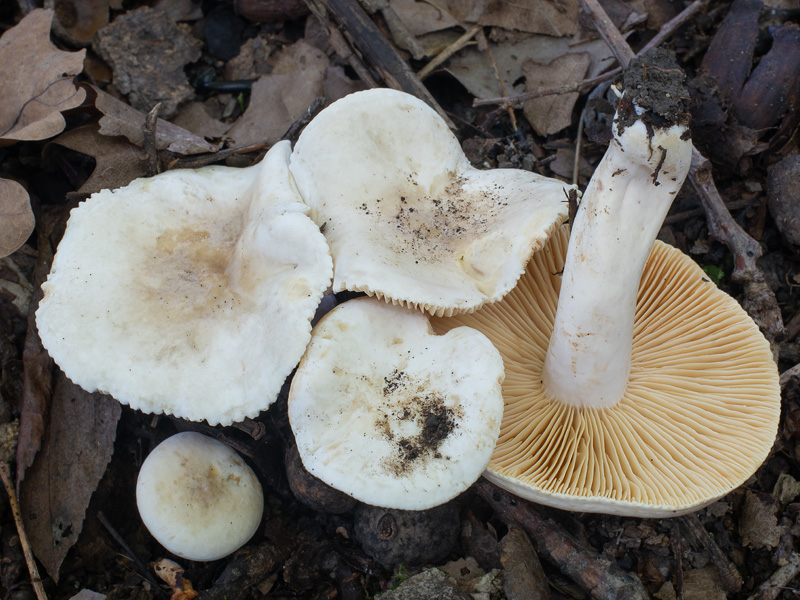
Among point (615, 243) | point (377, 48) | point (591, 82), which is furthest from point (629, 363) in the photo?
point (377, 48)

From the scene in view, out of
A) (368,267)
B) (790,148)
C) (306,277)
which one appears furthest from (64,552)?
(790,148)

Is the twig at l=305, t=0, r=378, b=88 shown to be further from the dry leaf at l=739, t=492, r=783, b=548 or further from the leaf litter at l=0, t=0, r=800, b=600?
the dry leaf at l=739, t=492, r=783, b=548

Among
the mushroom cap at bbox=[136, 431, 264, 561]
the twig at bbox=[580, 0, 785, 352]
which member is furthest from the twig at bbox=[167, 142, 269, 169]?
the twig at bbox=[580, 0, 785, 352]

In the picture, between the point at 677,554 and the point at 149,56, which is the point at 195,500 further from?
the point at 149,56

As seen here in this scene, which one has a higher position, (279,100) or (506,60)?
(506,60)

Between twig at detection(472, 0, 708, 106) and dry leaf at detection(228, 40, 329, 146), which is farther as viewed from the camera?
dry leaf at detection(228, 40, 329, 146)

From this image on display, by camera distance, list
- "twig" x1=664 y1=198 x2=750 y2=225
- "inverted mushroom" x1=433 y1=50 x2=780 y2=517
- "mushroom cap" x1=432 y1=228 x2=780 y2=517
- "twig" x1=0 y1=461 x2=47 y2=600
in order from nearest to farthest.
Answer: "inverted mushroom" x1=433 y1=50 x2=780 y2=517, "mushroom cap" x1=432 y1=228 x2=780 y2=517, "twig" x1=0 y1=461 x2=47 y2=600, "twig" x1=664 y1=198 x2=750 y2=225
